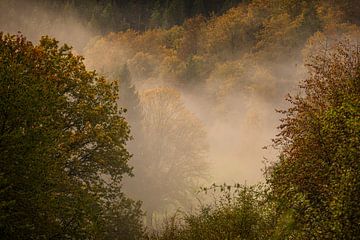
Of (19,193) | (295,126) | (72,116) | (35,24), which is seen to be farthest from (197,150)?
(35,24)

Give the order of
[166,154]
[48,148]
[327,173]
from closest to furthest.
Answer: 1. [327,173]
2. [48,148]
3. [166,154]

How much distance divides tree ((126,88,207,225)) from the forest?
176mm

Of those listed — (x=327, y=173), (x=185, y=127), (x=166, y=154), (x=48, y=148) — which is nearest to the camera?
(x=327, y=173)

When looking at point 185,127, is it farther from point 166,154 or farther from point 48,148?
point 48,148

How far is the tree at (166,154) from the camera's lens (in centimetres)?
5262

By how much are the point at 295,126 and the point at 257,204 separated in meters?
4.46

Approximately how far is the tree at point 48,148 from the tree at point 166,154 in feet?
88.3

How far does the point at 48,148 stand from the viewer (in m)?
15.0

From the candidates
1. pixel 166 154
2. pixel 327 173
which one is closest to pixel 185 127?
pixel 166 154

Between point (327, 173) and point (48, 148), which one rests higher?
point (48, 148)

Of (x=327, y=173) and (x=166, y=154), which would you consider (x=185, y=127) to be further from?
(x=327, y=173)

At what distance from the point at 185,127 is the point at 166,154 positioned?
4345mm

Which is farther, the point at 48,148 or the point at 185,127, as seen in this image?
the point at 185,127

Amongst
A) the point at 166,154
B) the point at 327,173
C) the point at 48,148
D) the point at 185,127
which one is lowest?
the point at 327,173
